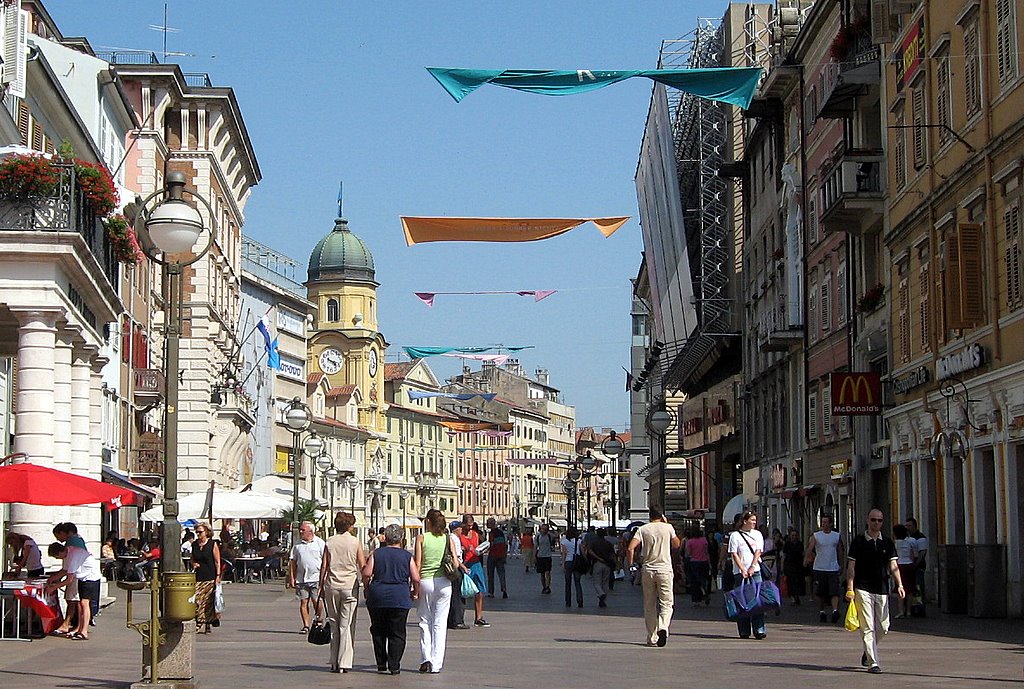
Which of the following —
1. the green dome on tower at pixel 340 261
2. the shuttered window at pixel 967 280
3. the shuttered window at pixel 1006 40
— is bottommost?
the shuttered window at pixel 967 280

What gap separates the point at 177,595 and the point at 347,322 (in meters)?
125

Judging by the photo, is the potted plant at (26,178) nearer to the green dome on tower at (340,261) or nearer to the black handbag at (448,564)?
the black handbag at (448,564)

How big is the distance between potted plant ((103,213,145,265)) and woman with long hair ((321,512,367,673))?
426 inches

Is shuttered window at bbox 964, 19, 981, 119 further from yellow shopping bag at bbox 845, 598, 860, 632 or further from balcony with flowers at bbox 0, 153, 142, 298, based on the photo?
balcony with flowers at bbox 0, 153, 142, 298

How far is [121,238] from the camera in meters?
28.1

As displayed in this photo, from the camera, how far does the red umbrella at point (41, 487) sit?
21.7m

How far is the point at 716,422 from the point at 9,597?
4847 centimetres

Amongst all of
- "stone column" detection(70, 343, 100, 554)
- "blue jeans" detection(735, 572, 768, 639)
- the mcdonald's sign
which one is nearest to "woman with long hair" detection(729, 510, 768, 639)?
"blue jeans" detection(735, 572, 768, 639)

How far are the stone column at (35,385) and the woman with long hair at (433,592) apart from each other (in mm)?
7711

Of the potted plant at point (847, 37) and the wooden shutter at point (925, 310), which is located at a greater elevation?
the potted plant at point (847, 37)

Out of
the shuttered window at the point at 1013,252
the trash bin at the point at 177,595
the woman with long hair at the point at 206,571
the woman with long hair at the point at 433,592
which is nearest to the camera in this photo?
the trash bin at the point at 177,595

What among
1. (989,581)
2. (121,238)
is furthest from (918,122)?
(121,238)

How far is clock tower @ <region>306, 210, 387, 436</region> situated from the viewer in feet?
447

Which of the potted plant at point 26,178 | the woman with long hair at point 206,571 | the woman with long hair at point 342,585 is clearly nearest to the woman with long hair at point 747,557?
the woman with long hair at point 342,585
